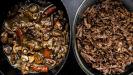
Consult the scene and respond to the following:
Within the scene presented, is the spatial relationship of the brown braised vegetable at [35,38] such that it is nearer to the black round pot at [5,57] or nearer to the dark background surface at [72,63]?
the black round pot at [5,57]

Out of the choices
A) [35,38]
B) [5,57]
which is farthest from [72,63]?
[5,57]

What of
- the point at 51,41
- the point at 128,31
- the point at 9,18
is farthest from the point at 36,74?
the point at 128,31

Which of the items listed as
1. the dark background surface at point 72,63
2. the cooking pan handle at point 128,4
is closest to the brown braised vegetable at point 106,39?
the cooking pan handle at point 128,4

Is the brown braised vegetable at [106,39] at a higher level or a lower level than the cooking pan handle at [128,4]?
lower

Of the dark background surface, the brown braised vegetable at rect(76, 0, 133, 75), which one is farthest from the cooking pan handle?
the dark background surface

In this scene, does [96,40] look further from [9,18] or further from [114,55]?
[9,18]

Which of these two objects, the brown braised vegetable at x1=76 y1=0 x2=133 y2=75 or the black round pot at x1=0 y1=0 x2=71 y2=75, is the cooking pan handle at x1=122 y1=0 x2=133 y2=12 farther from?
the black round pot at x1=0 y1=0 x2=71 y2=75
